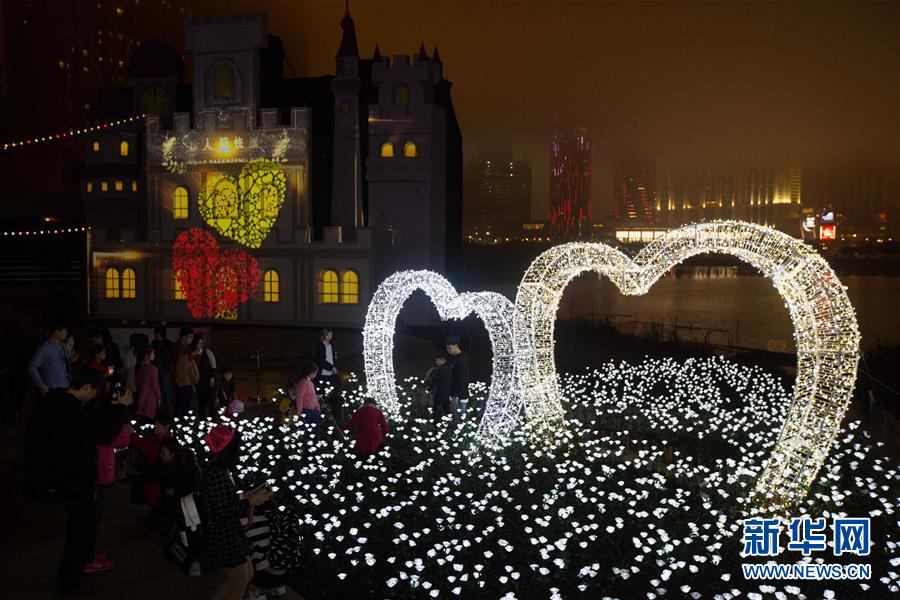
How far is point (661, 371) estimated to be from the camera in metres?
18.1

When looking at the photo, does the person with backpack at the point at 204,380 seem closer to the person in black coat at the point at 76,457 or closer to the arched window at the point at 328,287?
the person in black coat at the point at 76,457

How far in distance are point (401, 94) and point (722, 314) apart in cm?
4177

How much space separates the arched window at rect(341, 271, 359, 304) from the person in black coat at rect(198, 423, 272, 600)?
20.1 meters

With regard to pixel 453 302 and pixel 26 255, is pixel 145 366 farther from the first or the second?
pixel 26 255

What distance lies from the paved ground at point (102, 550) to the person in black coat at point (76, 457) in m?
0.33

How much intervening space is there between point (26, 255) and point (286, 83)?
15473mm

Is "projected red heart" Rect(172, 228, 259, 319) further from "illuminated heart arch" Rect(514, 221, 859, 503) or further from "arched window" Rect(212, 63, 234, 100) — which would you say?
"illuminated heart arch" Rect(514, 221, 859, 503)

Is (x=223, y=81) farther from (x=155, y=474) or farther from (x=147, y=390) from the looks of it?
(x=155, y=474)

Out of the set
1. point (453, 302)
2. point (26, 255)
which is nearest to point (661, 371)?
point (453, 302)

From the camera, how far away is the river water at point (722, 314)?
125ft

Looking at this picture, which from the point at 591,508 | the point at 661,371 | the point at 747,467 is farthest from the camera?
the point at 661,371

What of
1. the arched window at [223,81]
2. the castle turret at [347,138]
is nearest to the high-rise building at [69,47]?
the arched window at [223,81]

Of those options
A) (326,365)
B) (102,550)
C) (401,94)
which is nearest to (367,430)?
(102,550)

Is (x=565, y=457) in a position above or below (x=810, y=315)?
below
